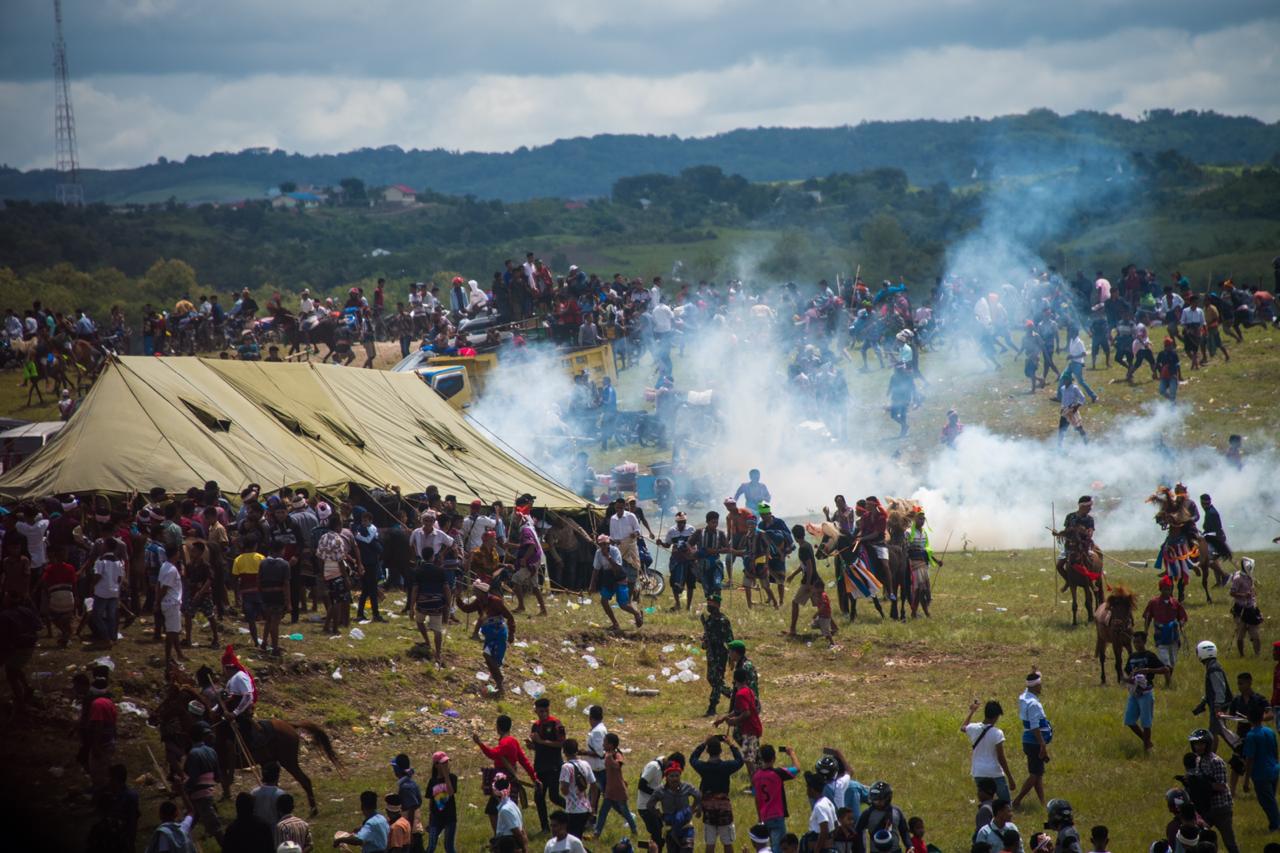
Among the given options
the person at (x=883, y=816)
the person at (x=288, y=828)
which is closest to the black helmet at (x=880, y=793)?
the person at (x=883, y=816)

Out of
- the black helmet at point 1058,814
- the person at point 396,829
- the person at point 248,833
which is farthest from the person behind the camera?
the person at point 396,829

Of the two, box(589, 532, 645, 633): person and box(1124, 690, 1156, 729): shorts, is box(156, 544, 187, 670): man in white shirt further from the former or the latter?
box(1124, 690, 1156, 729): shorts

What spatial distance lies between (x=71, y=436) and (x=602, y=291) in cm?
2110

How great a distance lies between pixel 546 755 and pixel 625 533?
8.39 meters

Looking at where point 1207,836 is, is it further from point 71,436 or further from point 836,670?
point 71,436

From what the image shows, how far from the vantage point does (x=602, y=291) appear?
4019 centimetres

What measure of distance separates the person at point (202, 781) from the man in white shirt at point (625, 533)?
952 cm

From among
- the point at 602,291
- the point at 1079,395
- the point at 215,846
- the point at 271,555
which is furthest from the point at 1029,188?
the point at 215,846

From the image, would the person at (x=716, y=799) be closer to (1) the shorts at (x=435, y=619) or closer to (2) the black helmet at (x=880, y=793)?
(2) the black helmet at (x=880, y=793)

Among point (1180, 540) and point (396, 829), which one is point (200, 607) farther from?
point (1180, 540)

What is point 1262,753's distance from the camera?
12.8 m

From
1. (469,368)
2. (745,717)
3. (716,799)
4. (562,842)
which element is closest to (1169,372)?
(469,368)

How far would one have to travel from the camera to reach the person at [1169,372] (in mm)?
32219

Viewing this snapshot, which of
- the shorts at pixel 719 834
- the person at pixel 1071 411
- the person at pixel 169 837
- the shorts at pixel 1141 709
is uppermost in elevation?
the person at pixel 1071 411
